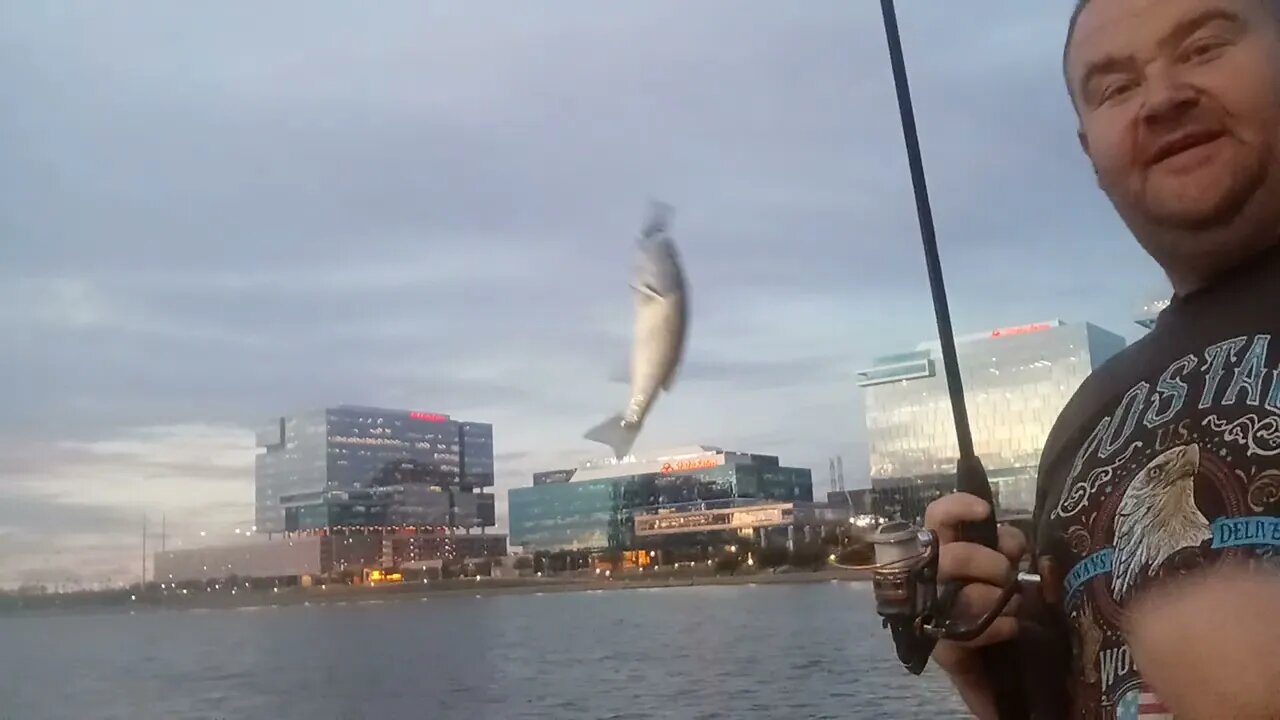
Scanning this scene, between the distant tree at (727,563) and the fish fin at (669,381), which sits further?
the distant tree at (727,563)

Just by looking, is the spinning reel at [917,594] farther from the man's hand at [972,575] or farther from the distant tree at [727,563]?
the distant tree at [727,563]

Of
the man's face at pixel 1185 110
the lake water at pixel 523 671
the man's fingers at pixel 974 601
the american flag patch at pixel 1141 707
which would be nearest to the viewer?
the american flag patch at pixel 1141 707

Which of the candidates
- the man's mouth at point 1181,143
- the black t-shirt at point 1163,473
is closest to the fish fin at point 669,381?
the black t-shirt at point 1163,473

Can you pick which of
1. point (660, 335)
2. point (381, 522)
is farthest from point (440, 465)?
point (660, 335)

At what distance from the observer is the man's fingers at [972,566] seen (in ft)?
5.50

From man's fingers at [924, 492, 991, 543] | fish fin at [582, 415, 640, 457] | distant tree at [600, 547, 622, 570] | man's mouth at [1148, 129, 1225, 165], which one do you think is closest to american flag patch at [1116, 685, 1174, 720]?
man's fingers at [924, 492, 991, 543]

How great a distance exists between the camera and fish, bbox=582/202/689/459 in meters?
2.86

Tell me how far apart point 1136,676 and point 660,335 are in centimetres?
178

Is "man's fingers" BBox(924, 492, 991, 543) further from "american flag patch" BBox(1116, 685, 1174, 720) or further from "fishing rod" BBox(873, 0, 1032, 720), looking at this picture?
"american flag patch" BBox(1116, 685, 1174, 720)

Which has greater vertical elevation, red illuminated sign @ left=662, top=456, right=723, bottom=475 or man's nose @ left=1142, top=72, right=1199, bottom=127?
red illuminated sign @ left=662, top=456, right=723, bottom=475

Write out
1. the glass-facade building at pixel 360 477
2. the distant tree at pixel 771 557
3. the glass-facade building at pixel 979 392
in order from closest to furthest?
the glass-facade building at pixel 979 392, the distant tree at pixel 771 557, the glass-facade building at pixel 360 477

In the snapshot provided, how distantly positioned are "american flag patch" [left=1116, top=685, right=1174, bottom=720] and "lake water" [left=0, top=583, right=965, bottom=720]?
12.2 metres

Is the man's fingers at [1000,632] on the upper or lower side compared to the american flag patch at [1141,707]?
upper

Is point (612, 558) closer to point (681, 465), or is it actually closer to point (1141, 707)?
point (681, 465)
